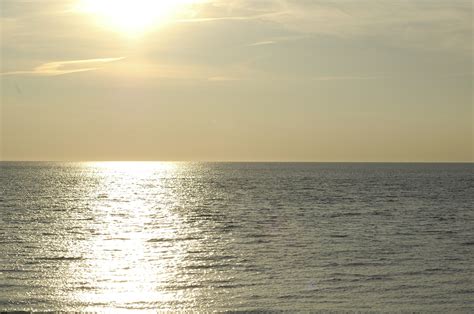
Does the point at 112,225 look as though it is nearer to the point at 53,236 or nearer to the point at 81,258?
the point at 53,236

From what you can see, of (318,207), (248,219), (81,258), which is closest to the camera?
(81,258)

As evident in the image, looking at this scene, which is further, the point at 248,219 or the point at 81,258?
the point at 248,219

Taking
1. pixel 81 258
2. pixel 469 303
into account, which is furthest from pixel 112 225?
pixel 469 303

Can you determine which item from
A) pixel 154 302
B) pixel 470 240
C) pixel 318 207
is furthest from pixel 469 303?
pixel 318 207

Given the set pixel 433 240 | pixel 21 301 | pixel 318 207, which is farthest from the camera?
pixel 318 207

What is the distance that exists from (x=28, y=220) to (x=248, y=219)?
2075 cm

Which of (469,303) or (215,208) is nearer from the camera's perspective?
(469,303)

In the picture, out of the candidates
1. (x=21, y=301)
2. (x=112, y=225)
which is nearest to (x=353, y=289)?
(x=21, y=301)

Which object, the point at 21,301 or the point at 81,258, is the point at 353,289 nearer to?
the point at 21,301

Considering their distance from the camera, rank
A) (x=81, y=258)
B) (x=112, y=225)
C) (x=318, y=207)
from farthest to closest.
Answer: (x=318, y=207) < (x=112, y=225) < (x=81, y=258)

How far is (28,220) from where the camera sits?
59.5 metres

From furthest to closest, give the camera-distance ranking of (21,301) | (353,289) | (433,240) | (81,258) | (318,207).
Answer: (318,207) < (433,240) < (81,258) < (353,289) < (21,301)

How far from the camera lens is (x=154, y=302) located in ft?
86.2

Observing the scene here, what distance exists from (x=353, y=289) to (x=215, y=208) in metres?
49.7
